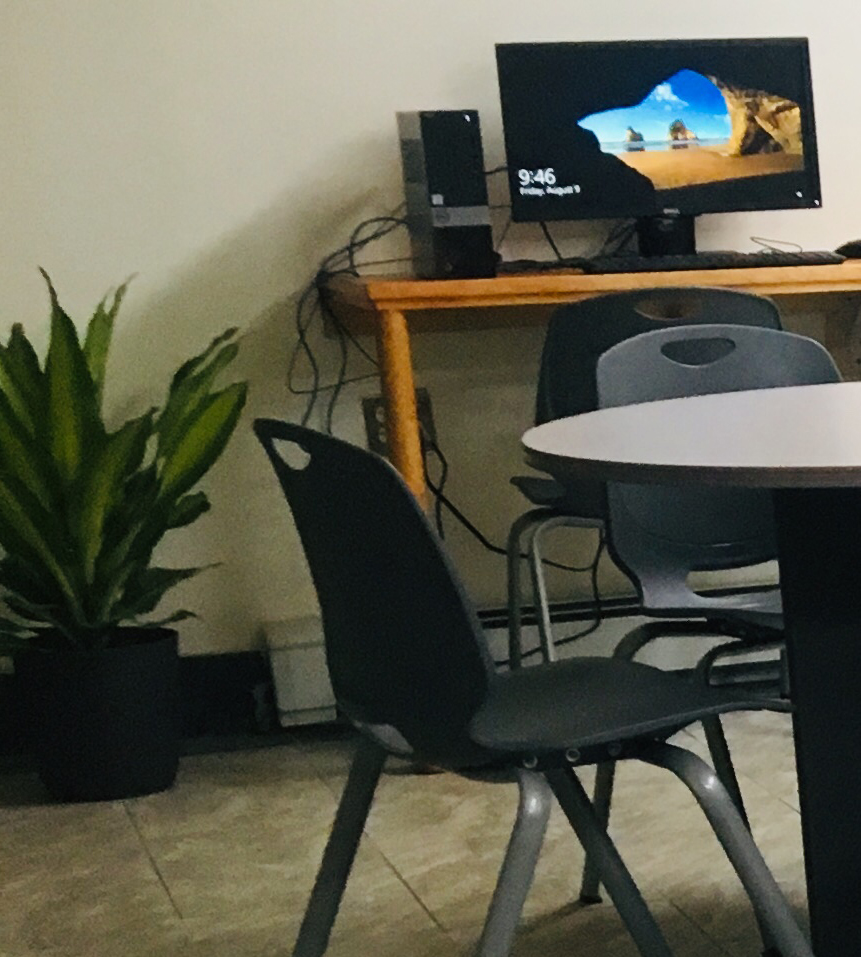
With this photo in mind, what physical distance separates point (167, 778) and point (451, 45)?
1.67 metres

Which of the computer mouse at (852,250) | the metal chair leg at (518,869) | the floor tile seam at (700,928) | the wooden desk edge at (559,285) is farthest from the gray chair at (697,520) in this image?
the computer mouse at (852,250)

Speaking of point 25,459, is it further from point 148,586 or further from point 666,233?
point 666,233

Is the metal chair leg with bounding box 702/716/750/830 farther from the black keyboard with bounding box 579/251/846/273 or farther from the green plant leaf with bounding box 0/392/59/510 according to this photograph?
the green plant leaf with bounding box 0/392/59/510

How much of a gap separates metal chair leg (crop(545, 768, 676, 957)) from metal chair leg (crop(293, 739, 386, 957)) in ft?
0.66

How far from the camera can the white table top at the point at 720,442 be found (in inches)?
45.9

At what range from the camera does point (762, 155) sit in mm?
3137

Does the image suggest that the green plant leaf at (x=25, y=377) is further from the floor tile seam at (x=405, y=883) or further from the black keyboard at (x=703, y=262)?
the black keyboard at (x=703, y=262)

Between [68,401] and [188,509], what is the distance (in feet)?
1.18

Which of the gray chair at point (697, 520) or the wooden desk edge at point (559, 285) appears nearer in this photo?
the gray chair at point (697, 520)

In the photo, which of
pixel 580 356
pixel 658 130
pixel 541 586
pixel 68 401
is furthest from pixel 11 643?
pixel 658 130

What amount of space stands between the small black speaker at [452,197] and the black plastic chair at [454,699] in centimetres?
130

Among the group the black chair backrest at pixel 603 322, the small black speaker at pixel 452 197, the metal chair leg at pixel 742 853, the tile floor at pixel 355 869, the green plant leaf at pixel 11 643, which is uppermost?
the small black speaker at pixel 452 197

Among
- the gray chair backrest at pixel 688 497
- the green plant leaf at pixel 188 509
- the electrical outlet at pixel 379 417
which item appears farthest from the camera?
the electrical outlet at pixel 379 417

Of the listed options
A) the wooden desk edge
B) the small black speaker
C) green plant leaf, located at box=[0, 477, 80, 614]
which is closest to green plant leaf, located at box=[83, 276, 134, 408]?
green plant leaf, located at box=[0, 477, 80, 614]
